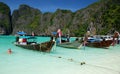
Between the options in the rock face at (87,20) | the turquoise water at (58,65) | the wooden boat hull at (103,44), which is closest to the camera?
the turquoise water at (58,65)

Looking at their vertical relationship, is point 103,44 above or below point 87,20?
below

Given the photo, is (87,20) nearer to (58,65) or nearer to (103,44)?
(103,44)

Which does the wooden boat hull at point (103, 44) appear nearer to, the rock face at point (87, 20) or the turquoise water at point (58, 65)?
the turquoise water at point (58, 65)

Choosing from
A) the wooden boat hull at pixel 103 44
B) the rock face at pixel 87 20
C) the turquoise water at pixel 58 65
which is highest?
the rock face at pixel 87 20

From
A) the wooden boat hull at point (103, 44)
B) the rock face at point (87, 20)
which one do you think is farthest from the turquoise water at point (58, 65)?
the rock face at point (87, 20)

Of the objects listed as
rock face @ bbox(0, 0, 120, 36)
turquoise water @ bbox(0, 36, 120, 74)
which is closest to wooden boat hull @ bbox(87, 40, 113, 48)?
turquoise water @ bbox(0, 36, 120, 74)

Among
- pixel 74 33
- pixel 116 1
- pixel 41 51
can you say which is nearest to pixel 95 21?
pixel 116 1

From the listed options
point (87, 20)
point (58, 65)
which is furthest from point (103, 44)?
point (87, 20)

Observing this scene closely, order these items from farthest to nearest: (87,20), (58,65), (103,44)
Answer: (87,20) → (103,44) → (58,65)

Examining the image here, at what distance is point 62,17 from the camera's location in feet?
550

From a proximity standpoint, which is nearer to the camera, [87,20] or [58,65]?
[58,65]

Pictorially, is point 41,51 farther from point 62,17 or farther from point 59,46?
point 62,17

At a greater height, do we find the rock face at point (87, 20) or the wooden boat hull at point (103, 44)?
the rock face at point (87, 20)

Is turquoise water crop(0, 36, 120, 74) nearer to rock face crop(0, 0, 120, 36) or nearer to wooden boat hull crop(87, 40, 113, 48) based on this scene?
wooden boat hull crop(87, 40, 113, 48)
